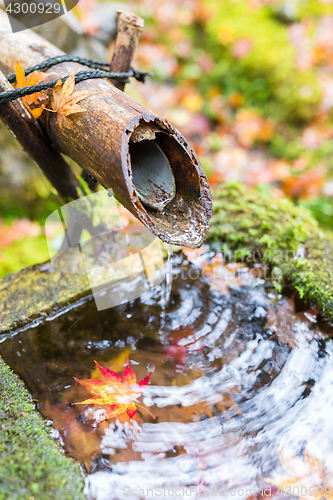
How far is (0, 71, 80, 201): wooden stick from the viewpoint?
157 centimetres

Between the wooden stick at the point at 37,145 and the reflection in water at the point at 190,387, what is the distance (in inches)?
33.1

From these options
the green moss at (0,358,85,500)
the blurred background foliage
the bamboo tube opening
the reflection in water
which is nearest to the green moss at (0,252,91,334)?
the reflection in water

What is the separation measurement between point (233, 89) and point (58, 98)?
14.0ft

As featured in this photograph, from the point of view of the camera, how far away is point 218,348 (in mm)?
1825

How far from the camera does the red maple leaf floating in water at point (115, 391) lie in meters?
1.53

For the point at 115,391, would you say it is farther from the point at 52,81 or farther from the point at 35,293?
the point at 52,81

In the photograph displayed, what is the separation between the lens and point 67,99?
142 centimetres

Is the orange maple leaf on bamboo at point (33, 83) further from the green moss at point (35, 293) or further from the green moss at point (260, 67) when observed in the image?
the green moss at point (260, 67)

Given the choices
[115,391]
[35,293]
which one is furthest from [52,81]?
[115,391]

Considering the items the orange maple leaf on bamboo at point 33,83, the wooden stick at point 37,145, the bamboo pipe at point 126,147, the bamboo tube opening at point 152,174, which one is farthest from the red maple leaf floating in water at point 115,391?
the orange maple leaf on bamboo at point 33,83

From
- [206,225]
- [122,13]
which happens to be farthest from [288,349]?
[122,13]

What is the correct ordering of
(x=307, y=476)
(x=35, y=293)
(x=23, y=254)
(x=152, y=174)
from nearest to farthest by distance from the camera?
(x=307, y=476) → (x=152, y=174) → (x=35, y=293) → (x=23, y=254)

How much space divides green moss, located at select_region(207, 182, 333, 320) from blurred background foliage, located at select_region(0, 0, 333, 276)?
1.55 metres

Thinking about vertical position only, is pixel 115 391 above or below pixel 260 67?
below
